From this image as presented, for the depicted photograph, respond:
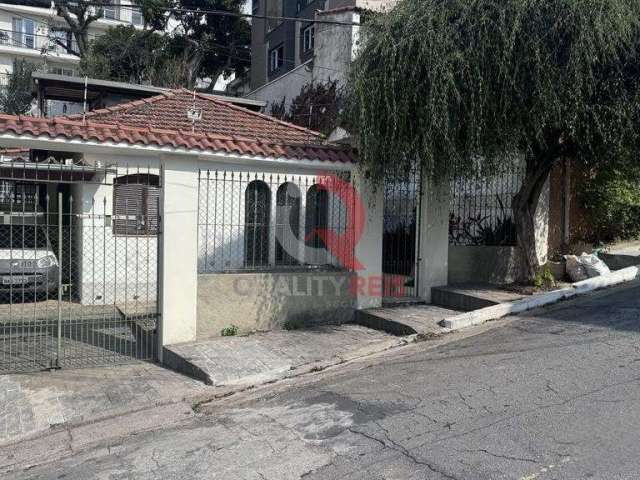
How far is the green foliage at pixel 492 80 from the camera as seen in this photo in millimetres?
7266

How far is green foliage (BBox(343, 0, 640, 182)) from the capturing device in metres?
7.27

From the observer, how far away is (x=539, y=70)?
7.23m

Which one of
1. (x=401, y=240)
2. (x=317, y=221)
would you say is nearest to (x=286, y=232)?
(x=317, y=221)

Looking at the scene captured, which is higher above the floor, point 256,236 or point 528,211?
point 528,211

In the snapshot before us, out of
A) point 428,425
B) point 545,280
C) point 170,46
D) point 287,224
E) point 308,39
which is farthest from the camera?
point 170,46

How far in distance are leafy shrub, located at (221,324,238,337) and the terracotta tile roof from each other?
2.45 meters

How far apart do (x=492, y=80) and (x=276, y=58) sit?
23883mm

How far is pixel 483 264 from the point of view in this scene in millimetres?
10062

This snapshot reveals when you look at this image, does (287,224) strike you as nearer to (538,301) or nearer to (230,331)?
(230,331)

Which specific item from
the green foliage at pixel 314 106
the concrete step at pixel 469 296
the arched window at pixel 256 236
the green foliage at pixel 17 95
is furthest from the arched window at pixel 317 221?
the green foliage at pixel 17 95

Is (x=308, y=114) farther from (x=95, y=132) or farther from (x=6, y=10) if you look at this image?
(x=6, y=10)

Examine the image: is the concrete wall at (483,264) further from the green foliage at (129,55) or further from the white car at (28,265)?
the green foliage at (129,55)

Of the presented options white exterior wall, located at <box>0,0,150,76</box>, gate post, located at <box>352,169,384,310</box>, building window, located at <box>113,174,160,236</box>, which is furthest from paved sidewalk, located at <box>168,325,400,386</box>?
white exterior wall, located at <box>0,0,150,76</box>

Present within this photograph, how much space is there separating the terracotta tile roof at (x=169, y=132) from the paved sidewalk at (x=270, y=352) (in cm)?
257
